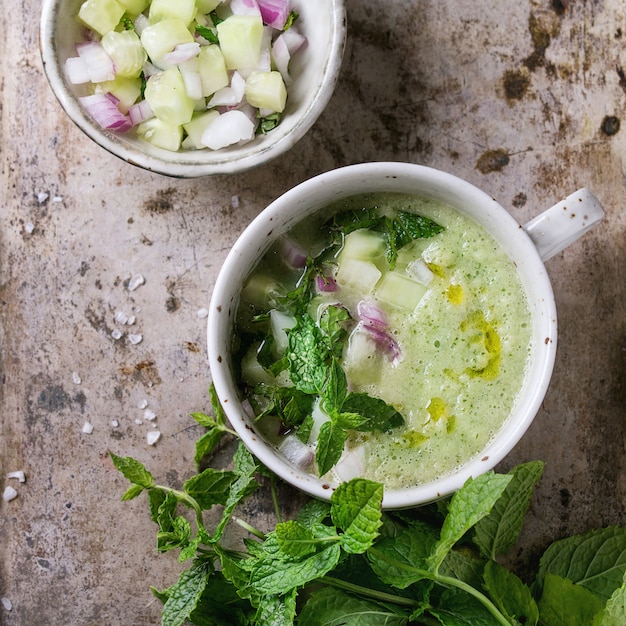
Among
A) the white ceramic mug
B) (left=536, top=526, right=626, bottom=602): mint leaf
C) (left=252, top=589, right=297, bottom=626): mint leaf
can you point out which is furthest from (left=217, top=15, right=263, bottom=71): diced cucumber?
(left=536, top=526, right=626, bottom=602): mint leaf

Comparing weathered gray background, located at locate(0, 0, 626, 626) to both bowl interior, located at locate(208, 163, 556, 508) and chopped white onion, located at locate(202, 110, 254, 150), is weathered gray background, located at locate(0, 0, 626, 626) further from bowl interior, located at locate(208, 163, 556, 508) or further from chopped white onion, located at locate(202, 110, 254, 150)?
bowl interior, located at locate(208, 163, 556, 508)

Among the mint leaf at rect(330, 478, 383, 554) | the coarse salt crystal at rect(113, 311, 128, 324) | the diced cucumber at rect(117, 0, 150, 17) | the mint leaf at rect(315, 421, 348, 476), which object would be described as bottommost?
the coarse salt crystal at rect(113, 311, 128, 324)

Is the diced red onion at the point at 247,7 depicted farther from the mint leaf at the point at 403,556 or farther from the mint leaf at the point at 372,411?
the mint leaf at the point at 403,556

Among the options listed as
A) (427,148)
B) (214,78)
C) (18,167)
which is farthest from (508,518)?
(18,167)

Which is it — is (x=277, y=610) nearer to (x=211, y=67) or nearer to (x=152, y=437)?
(x=152, y=437)

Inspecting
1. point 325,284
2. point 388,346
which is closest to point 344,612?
point 388,346

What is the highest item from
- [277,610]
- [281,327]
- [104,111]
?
[104,111]
